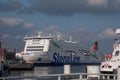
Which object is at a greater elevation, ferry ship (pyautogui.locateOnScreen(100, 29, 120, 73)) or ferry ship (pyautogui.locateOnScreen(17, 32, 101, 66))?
ferry ship (pyautogui.locateOnScreen(17, 32, 101, 66))

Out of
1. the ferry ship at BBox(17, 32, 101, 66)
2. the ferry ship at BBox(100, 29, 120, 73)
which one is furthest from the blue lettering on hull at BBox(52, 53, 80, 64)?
the ferry ship at BBox(100, 29, 120, 73)

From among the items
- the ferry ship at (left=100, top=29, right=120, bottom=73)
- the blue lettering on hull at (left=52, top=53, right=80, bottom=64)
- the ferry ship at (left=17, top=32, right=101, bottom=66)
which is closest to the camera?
the ferry ship at (left=100, top=29, right=120, bottom=73)

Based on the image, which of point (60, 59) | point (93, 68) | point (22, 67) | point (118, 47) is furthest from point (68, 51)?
point (93, 68)

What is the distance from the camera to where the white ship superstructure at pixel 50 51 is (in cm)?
15407

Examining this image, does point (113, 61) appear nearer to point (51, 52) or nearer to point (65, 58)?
point (51, 52)

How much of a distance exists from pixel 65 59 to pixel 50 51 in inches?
405

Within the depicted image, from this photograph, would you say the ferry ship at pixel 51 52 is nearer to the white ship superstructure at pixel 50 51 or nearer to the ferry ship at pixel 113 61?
the white ship superstructure at pixel 50 51

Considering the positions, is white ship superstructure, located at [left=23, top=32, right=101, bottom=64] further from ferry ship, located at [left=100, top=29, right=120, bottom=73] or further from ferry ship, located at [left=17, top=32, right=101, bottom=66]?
ferry ship, located at [left=100, top=29, right=120, bottom=73]

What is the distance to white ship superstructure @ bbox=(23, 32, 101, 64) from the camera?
15407 cm

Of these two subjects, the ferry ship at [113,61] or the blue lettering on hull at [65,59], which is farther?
the blue lettering on hull at [65,59]

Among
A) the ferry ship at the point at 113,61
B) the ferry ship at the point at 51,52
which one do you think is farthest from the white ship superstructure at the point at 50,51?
the ferry ship at the point at 113,61

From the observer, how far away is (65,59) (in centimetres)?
16738

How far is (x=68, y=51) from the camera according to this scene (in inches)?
6683

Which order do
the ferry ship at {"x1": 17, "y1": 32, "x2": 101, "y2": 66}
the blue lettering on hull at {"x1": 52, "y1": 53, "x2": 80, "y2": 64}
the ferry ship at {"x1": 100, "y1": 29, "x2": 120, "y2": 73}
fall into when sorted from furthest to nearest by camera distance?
the blue lettering on hull at {"x1": 52, "y1": 53, "x2": 80, "y2": 64} < the ferry ship at {"x1": 17, "y1": 32, "x2": 101, "y2": 66} < the ferry ship at {"x1": 100, "y1": 29, "x2": 120, "y2": 73}
